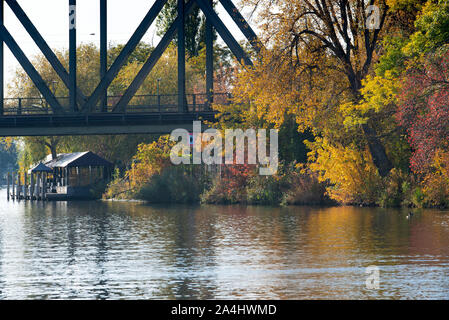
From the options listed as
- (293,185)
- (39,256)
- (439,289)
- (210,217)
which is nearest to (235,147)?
(293,185)

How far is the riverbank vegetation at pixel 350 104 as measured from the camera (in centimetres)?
3647

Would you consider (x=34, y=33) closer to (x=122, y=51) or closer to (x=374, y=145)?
(x=122, y=51)

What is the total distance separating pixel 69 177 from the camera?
235 ft

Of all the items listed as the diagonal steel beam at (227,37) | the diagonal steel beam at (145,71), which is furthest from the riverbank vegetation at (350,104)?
the diagonal steel beam at (145,71)

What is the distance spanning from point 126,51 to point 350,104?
18158 millimetres

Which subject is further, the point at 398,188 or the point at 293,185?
the point at 293,185

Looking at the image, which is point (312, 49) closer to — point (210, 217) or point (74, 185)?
point (210, 217)

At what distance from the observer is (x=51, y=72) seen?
77750mm

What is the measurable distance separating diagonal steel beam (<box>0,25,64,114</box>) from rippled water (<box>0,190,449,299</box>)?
1756cm

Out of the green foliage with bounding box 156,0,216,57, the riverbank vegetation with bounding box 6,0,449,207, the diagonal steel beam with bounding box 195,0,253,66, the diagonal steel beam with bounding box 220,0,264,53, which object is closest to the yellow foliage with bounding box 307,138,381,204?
the riverbank vegetation with bounding box 6,0,449,207

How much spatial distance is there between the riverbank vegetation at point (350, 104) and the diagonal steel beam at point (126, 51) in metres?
6.81

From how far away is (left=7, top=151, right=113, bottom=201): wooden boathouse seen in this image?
224 ft

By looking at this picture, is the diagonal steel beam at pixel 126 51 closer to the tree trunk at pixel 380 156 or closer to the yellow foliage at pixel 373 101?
the yellow foliage at pixel 373 101

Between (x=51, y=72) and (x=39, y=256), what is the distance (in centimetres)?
5665
